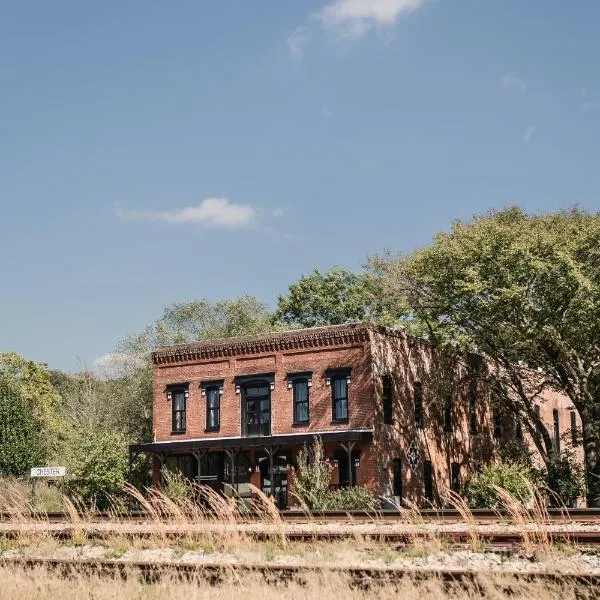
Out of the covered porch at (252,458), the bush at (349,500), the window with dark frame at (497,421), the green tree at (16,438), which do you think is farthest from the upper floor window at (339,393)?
the green tree at (16,438)

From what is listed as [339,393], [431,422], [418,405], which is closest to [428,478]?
[431,422]

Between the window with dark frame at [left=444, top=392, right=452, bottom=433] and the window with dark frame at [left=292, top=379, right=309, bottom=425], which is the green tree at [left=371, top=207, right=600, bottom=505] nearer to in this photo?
the window with dark frame at [left=444, top=392, right=452, bottom=433]

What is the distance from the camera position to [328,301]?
60.6m

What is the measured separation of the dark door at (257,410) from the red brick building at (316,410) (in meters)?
0.04

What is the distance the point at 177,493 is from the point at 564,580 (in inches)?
931

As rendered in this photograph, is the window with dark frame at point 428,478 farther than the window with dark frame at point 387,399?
Yes

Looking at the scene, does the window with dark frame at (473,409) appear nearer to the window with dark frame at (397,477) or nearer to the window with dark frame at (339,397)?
the window with dark frame at (397,477)

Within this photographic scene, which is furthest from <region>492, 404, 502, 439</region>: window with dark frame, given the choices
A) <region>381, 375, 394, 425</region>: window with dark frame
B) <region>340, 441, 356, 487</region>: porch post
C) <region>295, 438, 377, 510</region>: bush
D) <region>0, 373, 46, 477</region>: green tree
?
<region>0, 373, 46, 477</region>: green tree

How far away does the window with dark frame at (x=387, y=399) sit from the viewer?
3572cm

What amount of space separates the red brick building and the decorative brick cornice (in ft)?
0.17

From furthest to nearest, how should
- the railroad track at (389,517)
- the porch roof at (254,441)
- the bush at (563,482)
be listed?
the porch roof at (254,441), the bush at (563,482), the railroad track at (389,517)

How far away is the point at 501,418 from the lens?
4622 cm

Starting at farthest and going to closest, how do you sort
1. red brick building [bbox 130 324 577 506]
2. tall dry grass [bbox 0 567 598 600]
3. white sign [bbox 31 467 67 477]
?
red brick building [bbox 130 324 577 506] → white sign [bbox 31 467 67 477] → tall dry grass [bbox 0 567 598 600]

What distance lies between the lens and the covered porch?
34344 mm
